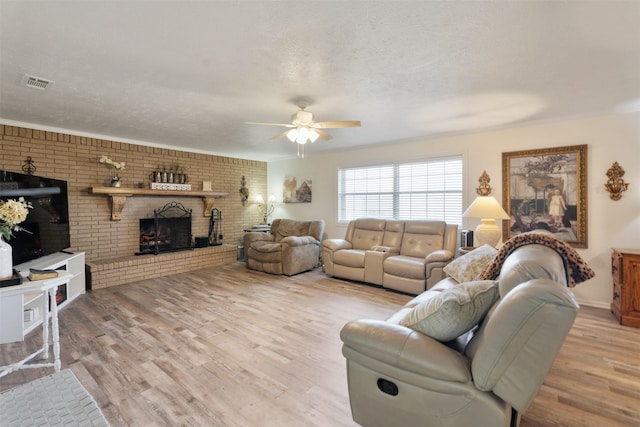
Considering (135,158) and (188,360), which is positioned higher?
(135,158)

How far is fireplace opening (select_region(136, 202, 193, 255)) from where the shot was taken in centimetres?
525

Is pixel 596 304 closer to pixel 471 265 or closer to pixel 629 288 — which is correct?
pixel 629 288

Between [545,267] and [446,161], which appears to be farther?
[446,161]

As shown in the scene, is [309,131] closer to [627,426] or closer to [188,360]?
[188,360]

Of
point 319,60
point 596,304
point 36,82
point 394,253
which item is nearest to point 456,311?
point 319,60

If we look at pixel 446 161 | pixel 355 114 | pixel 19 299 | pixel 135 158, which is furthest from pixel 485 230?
pixel 135 158

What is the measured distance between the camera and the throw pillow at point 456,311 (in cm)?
142

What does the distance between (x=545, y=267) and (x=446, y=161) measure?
380 centimetres

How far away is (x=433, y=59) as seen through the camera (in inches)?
89.2

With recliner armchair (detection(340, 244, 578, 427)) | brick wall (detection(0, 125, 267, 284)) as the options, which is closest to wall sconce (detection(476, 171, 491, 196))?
recliner armchair (detection(340, 244, 578, 427))

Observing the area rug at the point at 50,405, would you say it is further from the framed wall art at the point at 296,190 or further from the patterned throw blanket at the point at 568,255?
the framed wall art at the point at 296,190

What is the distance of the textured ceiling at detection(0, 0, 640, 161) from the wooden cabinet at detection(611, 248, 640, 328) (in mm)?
1681

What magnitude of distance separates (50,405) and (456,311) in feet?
7.93

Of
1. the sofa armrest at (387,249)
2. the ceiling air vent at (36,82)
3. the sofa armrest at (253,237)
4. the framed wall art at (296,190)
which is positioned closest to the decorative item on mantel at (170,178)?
the sofa armrest at (253,237)
